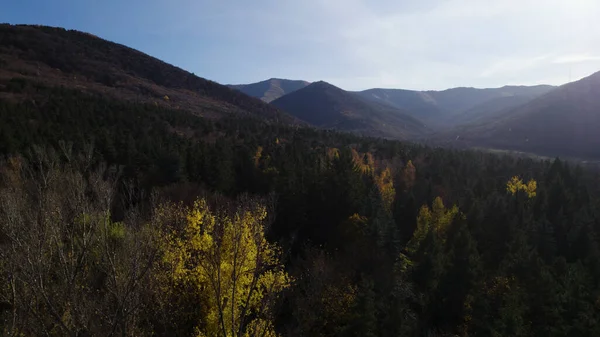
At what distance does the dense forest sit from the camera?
15.9 m

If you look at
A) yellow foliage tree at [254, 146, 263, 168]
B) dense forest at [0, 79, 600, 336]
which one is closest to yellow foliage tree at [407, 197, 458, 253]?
dense forest at [0, 79, 600, 336]

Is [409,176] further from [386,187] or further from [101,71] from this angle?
[101,71]

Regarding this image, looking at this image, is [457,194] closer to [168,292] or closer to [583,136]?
[168,292]

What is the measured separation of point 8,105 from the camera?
2477 inches

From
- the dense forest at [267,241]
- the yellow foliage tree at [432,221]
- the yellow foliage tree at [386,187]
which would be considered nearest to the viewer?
the dense forest at [267,241]

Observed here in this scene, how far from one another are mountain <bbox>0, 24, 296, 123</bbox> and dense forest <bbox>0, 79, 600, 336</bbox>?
52.2 meters

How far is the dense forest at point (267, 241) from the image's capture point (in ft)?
52.2

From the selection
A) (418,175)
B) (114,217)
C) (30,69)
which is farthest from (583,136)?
(30,69)

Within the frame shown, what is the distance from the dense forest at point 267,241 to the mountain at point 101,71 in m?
52.2

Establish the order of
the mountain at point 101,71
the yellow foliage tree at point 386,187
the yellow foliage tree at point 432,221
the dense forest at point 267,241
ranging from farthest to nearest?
1. the mountain at point 101,71
2. the yellow foliage tree at point 386,187
3. the yellow foliage tree at point 432,221
4. the dense forest at point 267,241

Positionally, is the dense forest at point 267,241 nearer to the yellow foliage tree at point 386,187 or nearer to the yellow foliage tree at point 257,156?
the yellow foliage tree at point 386,187

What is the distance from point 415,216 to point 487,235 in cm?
940

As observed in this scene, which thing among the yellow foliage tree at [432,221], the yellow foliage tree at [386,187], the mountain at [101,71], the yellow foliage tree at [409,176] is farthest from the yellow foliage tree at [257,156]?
the mountain at [101,71]

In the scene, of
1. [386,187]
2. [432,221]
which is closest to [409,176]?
[386,187]
